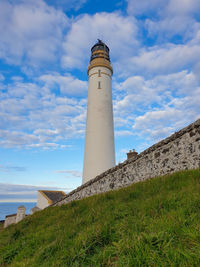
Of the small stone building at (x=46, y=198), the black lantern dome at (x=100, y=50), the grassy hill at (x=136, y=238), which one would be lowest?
the grassy hill at (x=136, y=238)

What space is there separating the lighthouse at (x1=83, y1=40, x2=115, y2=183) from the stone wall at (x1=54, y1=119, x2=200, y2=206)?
5979mm

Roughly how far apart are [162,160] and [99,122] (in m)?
10.4

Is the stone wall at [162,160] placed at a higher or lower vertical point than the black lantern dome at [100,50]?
lower

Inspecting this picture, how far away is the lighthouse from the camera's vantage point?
1588cm

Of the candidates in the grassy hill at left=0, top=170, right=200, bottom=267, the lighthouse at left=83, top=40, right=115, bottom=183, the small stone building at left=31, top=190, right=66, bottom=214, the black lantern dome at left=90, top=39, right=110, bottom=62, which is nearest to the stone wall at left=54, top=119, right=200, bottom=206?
the grassy hill at left=0, top=170, right=200, bottom=267

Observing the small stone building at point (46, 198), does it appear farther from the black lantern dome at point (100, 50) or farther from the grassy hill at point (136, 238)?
the black lantern dome at point (100, 50)

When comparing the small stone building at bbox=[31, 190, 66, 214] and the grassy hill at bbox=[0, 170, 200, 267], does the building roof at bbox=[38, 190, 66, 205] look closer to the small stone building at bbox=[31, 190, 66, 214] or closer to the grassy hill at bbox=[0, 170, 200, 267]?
the small stone building at bbox=[31, 190, 66, 214]

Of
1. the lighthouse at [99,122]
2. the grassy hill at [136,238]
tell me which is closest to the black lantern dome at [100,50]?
the lighthouse at [99,122]

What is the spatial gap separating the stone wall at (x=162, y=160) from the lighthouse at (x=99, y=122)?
598cm

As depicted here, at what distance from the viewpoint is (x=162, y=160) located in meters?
6.92

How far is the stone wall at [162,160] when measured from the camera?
5.87 m

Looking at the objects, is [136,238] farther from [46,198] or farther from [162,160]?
[46,198]

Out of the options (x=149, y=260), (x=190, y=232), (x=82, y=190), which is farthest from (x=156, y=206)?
(x=82, y=190)

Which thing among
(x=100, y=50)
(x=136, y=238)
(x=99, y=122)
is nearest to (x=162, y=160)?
(x=136, y=238)
